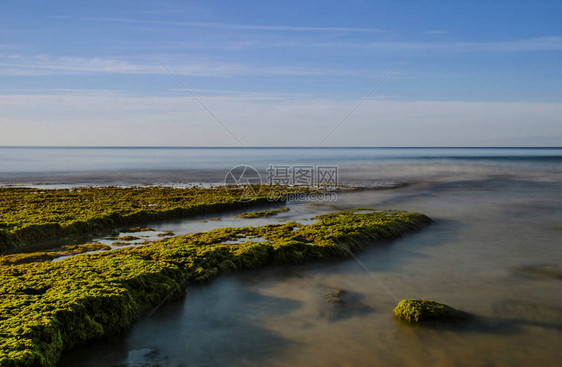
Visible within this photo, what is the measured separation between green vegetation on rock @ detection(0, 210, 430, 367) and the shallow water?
0.46 metres

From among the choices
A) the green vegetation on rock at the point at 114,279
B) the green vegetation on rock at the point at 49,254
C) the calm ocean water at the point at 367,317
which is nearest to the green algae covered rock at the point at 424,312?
the calm ocean water at the point at 367,317

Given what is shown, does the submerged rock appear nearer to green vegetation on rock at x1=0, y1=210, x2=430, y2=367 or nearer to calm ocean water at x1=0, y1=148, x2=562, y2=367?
calm ocean water at x1=0, y1=148, x2=562, y2=367

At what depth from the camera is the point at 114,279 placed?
1002 centimetres

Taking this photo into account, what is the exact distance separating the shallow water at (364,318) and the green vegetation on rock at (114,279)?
459 millimetres

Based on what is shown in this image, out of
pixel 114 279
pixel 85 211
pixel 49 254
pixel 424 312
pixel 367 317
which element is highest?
pixel 85 211

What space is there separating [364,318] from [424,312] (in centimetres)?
151

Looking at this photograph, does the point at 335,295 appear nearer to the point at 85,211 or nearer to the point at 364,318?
the point at 364,318

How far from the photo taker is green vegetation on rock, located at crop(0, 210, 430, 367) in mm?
7426

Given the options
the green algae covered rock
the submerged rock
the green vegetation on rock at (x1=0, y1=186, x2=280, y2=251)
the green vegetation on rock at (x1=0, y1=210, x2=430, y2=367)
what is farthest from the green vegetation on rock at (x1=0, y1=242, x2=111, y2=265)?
the green algae covered rock

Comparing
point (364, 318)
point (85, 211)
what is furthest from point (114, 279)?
point (85, 211)

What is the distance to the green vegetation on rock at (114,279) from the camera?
7.43 meters

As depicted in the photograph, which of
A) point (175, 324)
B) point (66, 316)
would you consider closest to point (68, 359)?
point (66, 316)

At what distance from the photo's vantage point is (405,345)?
Result: 902cm

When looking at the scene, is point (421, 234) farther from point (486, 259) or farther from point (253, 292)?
point (253, 292)
